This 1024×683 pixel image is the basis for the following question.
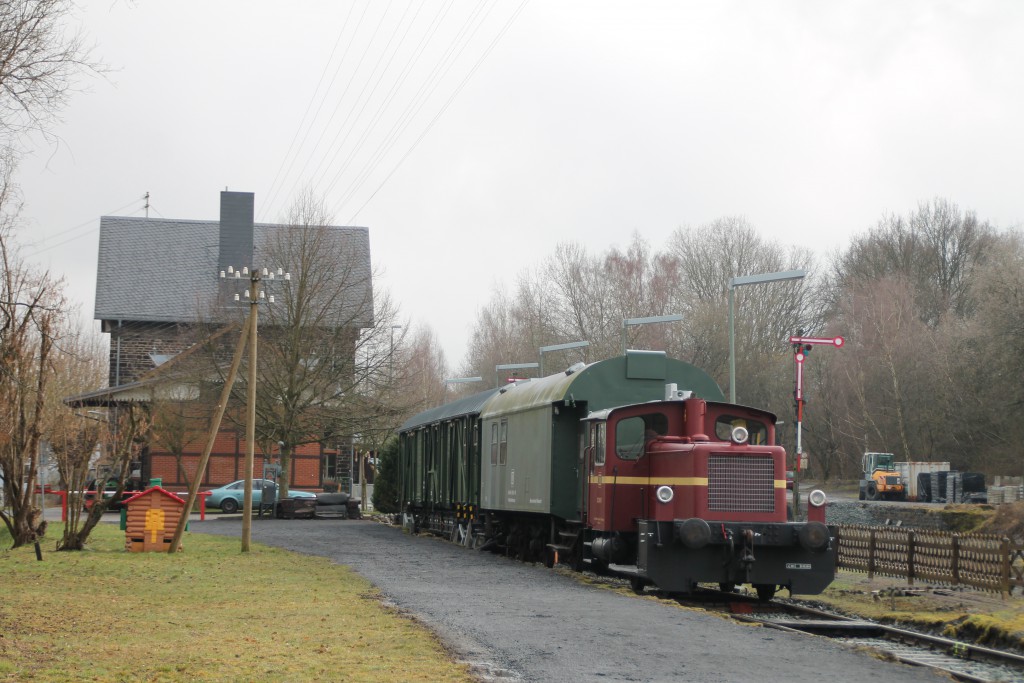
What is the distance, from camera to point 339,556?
22984 millimetres

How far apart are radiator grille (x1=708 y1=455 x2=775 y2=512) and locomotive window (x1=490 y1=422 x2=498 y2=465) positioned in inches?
353

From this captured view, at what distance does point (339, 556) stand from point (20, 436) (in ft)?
20.7

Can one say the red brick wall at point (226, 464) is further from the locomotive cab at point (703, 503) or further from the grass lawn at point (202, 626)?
the locomotive cab at point (703, 503)

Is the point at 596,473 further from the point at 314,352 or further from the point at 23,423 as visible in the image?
the point at 314,352

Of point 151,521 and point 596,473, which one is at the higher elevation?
point 596,473

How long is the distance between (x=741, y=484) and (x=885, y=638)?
291cm

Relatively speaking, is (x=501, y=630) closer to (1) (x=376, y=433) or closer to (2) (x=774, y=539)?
(2) (x=774, y=539)

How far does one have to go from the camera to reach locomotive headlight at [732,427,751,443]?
1506 cm

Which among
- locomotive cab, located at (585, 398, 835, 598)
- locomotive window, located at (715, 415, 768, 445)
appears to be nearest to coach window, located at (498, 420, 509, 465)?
locomotive cab, located at (585, 398, 835, 598)

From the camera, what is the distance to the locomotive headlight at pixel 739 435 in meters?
15.1

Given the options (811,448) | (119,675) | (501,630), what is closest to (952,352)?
(811,448)

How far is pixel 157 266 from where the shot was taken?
58719mm

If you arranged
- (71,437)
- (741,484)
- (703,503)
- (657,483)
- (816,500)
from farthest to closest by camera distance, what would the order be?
1. (71,437)
2. (657,483)
3. (816,500)
4. (741,484)
5. (703,503)

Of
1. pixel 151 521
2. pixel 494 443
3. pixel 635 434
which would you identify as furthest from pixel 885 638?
pixel 151 521
